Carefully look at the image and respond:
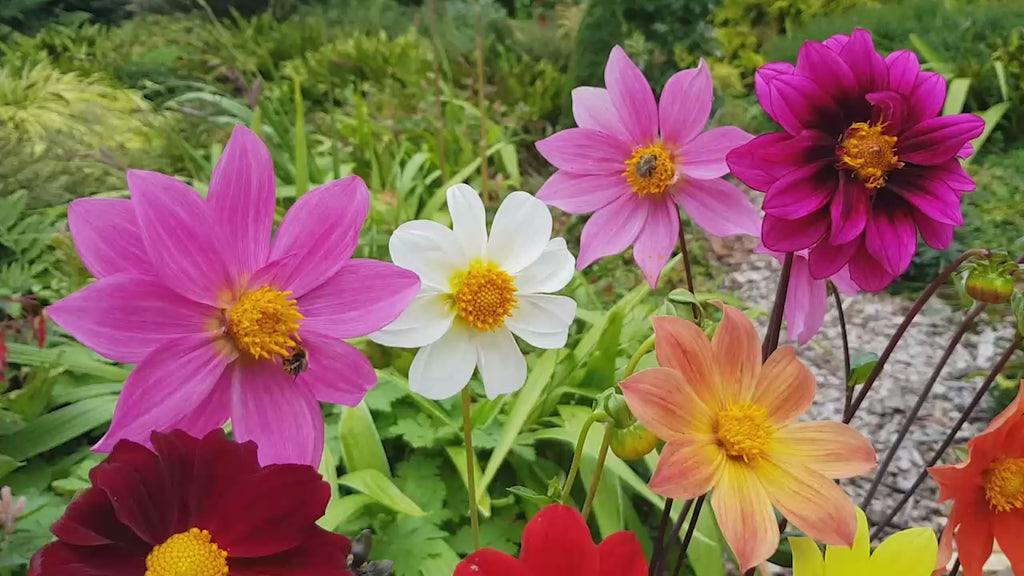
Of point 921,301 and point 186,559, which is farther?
point 921,301

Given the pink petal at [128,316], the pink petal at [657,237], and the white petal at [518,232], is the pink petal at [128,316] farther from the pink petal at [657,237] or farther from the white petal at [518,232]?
the pink petal at [657,237]

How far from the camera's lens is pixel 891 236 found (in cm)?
35

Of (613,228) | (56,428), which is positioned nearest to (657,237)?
(613,228)

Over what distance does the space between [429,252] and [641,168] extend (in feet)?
0.56

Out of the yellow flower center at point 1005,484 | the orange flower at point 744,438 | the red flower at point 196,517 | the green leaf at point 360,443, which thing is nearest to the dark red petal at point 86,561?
the red flower at point 196,517

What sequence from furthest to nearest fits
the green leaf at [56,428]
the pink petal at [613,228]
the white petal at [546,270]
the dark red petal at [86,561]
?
the green leaf at [56,428], the pink petal at [613,228], the white petal at [546,270], the dark red petal at [86,561]

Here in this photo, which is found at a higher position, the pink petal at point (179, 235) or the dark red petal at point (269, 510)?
the pink petal at point (179, 235)

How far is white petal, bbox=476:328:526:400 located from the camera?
36 centimetres

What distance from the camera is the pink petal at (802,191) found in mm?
336

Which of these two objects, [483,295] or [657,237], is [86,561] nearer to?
[483,295]

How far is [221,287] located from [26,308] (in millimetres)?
1178

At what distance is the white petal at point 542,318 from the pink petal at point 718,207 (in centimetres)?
13

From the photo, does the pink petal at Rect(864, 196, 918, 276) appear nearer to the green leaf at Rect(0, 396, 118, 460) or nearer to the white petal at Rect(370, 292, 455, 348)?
the white petal at Rect(370, 292, 455, 348)

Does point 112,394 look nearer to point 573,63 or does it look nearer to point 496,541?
point 496,541
